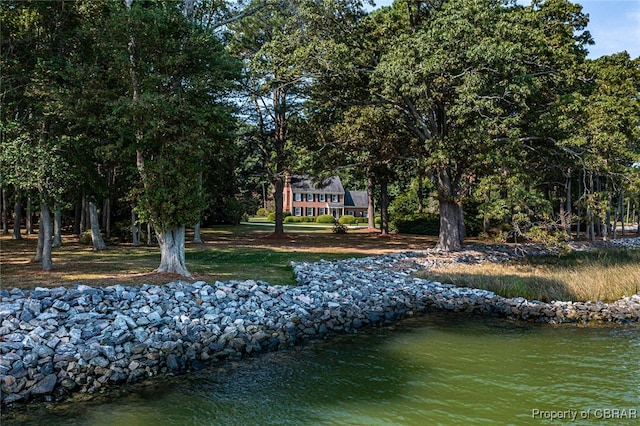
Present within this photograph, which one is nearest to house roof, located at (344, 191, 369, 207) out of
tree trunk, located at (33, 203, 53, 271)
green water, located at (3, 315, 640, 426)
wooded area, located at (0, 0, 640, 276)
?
wooded area, located at (0, 0, 640, 276)

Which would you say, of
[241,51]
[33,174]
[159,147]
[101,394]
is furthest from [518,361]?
[241,51]

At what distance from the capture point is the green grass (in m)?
12.6

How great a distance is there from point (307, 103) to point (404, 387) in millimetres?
16183

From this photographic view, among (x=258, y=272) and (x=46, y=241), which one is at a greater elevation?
(x=46, y=241)

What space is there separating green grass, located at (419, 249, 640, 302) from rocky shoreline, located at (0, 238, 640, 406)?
0.62 metres

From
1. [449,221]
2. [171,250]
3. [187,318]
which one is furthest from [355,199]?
[187,318]

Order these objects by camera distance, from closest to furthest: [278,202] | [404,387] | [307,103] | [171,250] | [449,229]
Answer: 1. [404,387]
2. [171,250]
3. [449,229]
4. [307,103]
5. [278,202]

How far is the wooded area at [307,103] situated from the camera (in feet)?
39.2

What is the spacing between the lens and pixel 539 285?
43.3ft

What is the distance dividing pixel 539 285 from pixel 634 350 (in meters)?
4.16

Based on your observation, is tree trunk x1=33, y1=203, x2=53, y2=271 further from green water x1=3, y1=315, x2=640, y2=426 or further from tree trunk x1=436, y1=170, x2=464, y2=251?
tree trunk x1=436, y1=170, x2=464, y2=251

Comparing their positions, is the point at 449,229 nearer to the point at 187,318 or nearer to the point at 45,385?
the point at 187,318

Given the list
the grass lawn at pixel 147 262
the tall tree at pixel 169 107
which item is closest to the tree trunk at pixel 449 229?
the grass lawn at pixel 147 262

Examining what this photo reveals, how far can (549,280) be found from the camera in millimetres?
13555
